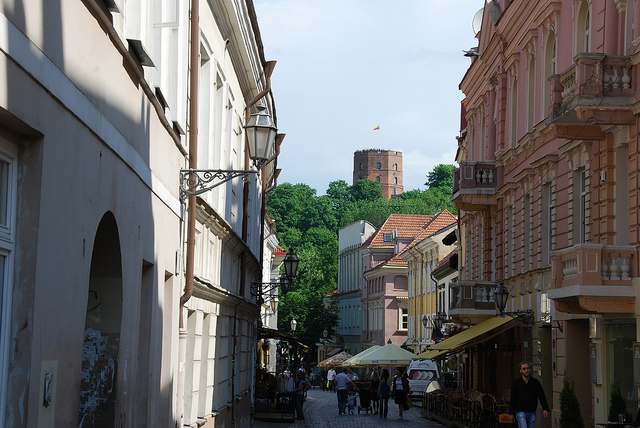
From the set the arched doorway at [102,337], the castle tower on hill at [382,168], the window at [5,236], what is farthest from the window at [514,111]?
the castle tower on hill at [382,168]

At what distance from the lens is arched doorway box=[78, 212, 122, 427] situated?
27.5 ft

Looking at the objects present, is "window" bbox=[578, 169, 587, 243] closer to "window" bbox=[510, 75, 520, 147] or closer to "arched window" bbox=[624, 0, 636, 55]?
"arched window" bbox=[624, 0, 636, 55]

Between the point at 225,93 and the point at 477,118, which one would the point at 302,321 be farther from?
the point at 225,93

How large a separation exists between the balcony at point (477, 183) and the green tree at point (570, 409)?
11.2 m

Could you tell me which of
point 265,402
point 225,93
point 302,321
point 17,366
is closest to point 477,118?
point 265,402

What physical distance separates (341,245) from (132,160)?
94816 mm

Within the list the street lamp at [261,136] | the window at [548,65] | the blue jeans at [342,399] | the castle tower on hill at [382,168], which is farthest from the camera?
the castle tower on hill at [382,168]

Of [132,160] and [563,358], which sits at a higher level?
[132,160]

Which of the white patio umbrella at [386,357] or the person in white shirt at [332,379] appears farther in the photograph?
the person in white shirt at [332,379]

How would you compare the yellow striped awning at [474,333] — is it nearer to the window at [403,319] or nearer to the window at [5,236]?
the window at [5,236]

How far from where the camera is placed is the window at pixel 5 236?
5352 mm

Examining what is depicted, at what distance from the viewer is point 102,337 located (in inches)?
335

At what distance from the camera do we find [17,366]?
546cm

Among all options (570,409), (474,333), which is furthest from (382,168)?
(570,409)
